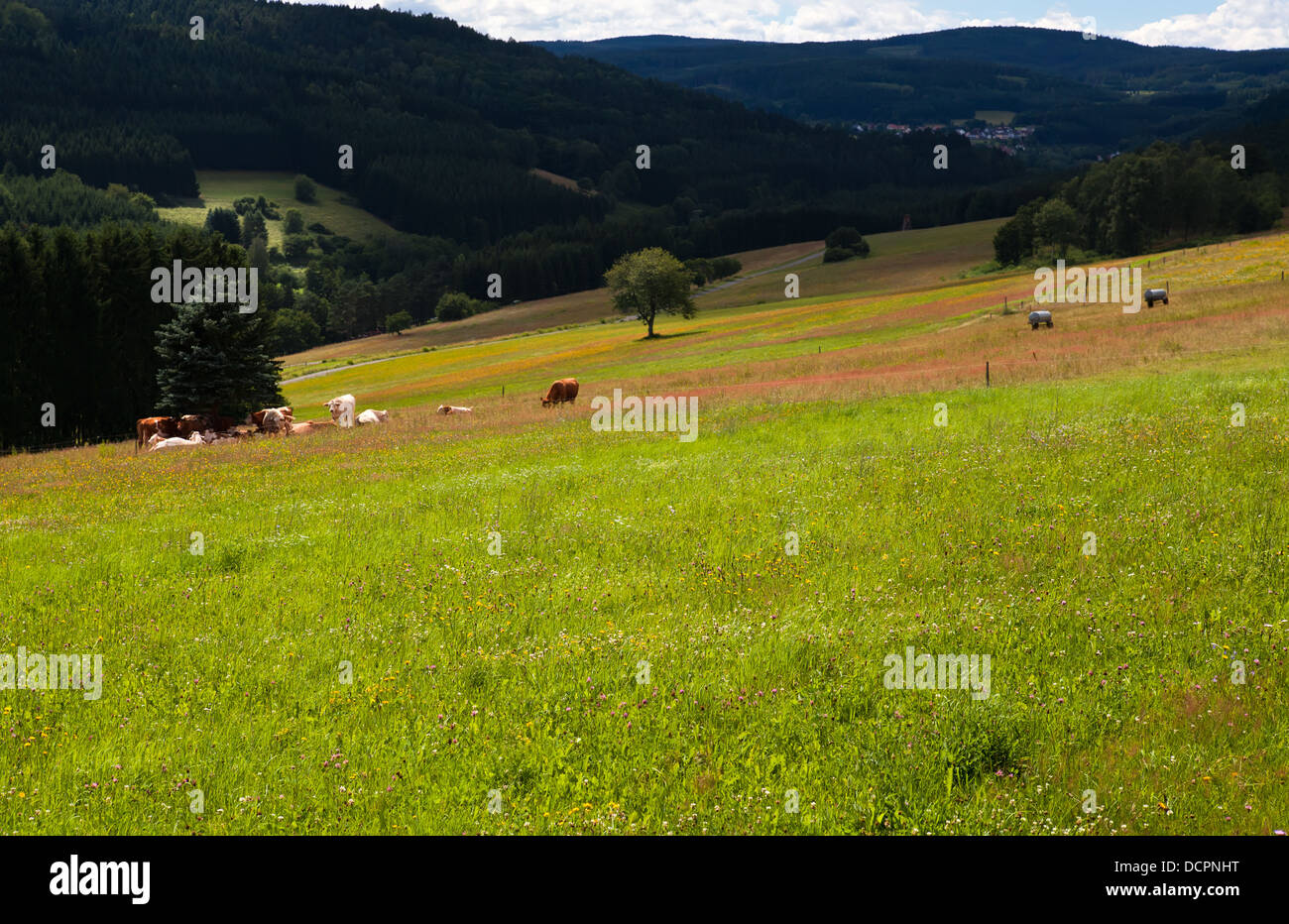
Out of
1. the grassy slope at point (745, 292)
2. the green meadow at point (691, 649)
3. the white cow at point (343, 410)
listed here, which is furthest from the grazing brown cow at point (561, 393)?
the grassy slope at point (745, 292)

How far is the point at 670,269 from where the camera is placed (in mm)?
109188

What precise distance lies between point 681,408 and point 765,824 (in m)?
27.9

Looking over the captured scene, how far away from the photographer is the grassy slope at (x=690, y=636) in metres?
6.98

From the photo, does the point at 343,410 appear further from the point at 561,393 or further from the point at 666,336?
the point at 666,336

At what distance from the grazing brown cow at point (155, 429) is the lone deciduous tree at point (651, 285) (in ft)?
233

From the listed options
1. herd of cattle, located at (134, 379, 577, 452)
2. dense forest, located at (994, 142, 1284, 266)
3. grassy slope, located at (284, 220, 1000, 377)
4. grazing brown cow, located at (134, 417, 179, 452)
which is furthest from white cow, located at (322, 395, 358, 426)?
dense forest, located at (994, 142, 1284, 266)

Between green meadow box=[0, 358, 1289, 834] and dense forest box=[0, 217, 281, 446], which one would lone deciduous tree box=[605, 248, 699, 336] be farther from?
green meadow box=[0, 358, 1289, 834]

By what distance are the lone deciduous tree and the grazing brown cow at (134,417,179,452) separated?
70887mm

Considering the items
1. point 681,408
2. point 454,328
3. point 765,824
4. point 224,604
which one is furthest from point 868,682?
point 454,328

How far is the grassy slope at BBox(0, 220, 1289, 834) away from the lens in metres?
6.98

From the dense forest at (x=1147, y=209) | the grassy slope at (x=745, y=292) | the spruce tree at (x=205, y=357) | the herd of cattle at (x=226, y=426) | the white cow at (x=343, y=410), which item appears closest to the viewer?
the herd of cattle at (x=226, y=426)

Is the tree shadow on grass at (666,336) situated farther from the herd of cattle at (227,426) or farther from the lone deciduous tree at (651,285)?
the herd of cattle at (227,426)

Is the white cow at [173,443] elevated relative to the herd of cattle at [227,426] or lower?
lower

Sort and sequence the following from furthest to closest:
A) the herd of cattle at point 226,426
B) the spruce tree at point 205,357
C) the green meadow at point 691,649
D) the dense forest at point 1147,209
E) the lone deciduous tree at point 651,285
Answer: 1. the dense forest at point 1147,209
2. the lone deciduous tree at point 651,285
3. the spruce tree at point 205,357
4. the herd of cattle at point 226,426
5. the green meadow at point 691,649
